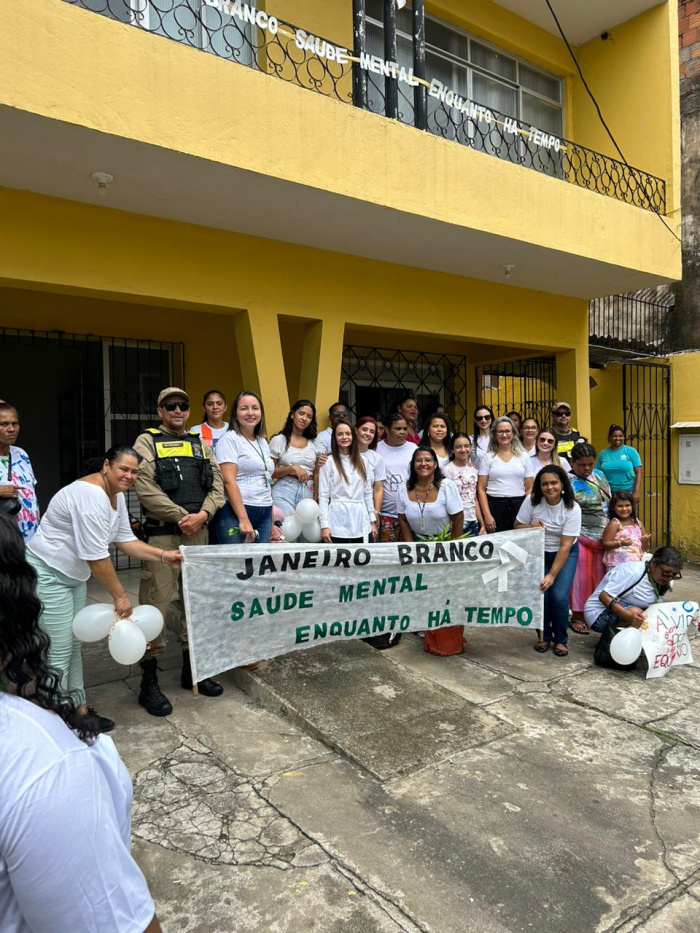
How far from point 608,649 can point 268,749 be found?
272 centimetres

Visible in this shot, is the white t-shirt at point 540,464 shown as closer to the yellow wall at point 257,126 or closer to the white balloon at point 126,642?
the yellow wall at point 257,126

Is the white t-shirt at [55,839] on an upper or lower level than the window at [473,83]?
lower

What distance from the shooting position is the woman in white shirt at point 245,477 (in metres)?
4.35

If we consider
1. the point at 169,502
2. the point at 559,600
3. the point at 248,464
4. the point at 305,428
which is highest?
the point at 305,428

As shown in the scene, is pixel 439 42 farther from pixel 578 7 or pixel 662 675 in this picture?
pixel 662 675

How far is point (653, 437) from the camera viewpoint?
10.2 metres

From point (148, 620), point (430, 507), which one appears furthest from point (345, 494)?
point (148, 620)

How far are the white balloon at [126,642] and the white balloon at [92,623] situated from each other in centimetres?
5

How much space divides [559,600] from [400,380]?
5.53m

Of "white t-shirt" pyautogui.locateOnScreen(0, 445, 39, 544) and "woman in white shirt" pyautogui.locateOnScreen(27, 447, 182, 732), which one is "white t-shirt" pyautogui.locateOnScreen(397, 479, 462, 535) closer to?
"woman in white shirt" pyautogui.locateOnScreen(27, 447, 182, 732)

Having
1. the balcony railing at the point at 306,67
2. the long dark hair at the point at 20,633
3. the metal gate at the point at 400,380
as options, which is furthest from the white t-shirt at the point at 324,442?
the long dark hair at the point at 20,633

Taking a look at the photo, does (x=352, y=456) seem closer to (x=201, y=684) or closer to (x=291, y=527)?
(x=291, y=527)

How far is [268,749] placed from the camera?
3.40 metres

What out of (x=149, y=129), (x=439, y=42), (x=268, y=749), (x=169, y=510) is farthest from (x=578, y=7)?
(x=268, y=749)
